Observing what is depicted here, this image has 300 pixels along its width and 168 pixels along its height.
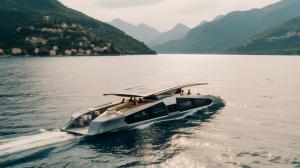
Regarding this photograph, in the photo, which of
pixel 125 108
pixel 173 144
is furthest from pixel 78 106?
pixel 173 144

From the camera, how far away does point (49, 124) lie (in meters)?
39.4

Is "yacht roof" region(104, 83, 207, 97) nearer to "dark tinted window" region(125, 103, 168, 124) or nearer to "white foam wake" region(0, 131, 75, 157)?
"dark tinted window" region(125, 103, 168, 124)

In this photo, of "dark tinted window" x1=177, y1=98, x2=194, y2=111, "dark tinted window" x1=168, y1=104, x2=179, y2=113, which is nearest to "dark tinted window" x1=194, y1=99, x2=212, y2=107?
"dark tinted window" x1=177, y1=98, x2=194, y2=111

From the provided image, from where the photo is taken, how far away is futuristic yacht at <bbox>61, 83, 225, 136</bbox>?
34.4m

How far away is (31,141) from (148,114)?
13.4m

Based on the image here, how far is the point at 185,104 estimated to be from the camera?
4419 cm

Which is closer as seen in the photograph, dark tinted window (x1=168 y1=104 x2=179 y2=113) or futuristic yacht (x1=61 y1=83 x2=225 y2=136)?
futuristic yacht (x1=61 y1=83 x2=225 y2=136)

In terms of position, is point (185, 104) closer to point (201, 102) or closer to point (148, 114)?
point (201, 102)

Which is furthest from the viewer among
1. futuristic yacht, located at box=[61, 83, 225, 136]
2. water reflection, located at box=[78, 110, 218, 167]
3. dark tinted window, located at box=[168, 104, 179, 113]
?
dark tinted window, located at box=[168, 104, 179, 113]

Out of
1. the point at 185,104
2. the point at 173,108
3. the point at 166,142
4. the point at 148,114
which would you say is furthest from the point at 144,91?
the point at 166,142

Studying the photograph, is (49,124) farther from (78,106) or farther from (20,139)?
(78,106)

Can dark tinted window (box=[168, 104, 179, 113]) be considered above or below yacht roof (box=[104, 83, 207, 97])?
below

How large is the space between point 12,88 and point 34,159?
2065 inches

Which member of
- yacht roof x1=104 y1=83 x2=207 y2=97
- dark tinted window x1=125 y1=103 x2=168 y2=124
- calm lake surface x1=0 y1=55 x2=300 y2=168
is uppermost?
yacht roof x1=104 y1=83 x2=207 y2=97
